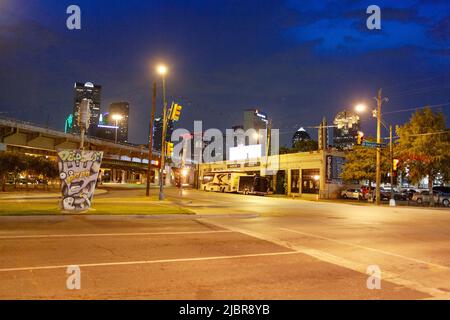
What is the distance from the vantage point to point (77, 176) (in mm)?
19906

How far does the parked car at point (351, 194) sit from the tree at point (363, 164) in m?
1.47

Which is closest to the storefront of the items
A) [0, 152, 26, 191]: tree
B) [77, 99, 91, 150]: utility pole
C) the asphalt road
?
[0, 152, 26, 191]: tree

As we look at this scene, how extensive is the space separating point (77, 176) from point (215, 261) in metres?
12.3

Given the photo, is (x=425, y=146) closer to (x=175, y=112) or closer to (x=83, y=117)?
(x=175, y=112)

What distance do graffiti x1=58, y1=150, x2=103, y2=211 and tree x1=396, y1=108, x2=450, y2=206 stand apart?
33301mm

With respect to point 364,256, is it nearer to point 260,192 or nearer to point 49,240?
point 49,240

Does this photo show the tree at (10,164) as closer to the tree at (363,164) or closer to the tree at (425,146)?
the tree at (363,164)

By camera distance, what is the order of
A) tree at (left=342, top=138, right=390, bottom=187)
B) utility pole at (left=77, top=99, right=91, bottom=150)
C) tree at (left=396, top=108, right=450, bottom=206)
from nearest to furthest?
utility pole at (left=77, top=99, right=91, bottom=150)
tree at (left=396, top=108, right=450, bottom=206)
tree at (left=342, top=138, right=390, bottom=187)

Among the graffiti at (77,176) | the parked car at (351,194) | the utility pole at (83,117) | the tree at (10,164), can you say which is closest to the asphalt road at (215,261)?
the graffiti at (77,176)

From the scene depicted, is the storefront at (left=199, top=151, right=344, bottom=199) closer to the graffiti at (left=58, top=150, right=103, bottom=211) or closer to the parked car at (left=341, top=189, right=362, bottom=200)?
the parked car at (left=341, top=189, right=362, bottom=200)

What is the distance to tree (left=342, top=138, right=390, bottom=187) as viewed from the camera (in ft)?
159
